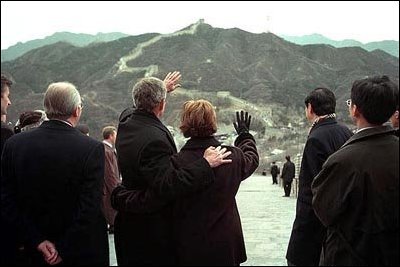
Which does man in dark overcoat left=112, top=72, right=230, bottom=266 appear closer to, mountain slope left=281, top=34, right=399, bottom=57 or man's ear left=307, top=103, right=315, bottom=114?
man's ear left=307, top=103, right=315, bottom=114

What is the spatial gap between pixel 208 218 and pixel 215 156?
28 cm

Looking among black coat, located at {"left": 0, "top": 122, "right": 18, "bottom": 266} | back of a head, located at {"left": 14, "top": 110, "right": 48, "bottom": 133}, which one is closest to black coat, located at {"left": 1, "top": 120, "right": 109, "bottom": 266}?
black coat, located at {"left": 0, "top": 122, "right": 18, "bottom": 266}

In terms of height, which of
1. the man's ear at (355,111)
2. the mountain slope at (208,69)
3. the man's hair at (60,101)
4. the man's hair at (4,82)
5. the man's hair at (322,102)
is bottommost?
the mountain slope at (208,69)

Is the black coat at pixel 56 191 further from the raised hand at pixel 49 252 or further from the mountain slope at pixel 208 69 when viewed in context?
the mountain slope at pixel 208 69

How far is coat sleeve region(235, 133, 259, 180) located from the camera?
241 cm

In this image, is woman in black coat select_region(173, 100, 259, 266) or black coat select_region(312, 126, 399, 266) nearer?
black coat select_region(312, 126, 399, 266)

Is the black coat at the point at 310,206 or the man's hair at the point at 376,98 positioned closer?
the man's hair at the point at 376,98

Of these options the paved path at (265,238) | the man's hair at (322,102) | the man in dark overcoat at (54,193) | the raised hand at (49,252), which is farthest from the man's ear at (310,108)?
the raised hand at (49,252)

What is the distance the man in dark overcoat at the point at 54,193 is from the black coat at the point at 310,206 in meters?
1.09

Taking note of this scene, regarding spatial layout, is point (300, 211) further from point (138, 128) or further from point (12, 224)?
point (12, 224)

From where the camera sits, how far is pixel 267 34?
110 meters

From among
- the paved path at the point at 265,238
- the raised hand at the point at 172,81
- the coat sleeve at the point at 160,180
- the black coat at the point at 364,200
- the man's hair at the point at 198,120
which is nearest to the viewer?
the black coat at the point at 364,200

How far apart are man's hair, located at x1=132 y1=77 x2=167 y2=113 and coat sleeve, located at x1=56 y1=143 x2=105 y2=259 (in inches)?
14.3

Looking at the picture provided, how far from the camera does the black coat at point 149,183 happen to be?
2250mm
